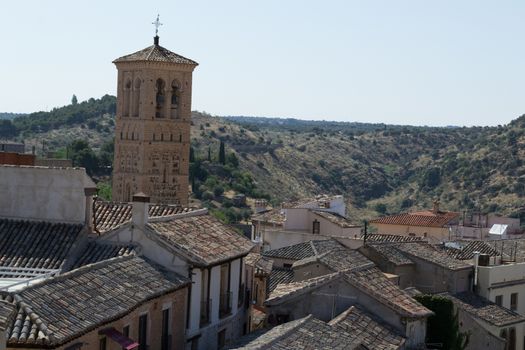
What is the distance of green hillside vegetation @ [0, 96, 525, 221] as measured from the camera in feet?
324

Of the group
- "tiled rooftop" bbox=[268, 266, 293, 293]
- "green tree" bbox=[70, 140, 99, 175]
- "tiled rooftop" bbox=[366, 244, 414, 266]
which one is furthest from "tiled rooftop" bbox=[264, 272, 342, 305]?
"green tree" bbox=[70, 140, 99, 175]

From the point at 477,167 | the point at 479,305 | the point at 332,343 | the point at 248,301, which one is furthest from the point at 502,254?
the point at 477,167

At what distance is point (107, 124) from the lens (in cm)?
13012

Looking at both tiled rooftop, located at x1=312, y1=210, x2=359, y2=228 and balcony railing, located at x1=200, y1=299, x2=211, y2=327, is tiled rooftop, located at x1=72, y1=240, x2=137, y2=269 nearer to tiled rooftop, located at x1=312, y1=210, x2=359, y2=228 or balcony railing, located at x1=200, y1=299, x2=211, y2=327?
balcony railing, located at x1=200, y1=299, x2=211, y2=327

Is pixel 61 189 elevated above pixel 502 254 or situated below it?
above

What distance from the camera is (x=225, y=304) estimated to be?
25.0 meters

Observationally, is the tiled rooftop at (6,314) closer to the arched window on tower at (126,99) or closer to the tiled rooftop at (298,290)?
the tiled rooftop at (298,290)

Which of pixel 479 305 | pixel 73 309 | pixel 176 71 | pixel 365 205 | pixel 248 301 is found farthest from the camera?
pixel 365 205

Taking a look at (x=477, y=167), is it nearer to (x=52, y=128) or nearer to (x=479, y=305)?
(x=52, y=128)

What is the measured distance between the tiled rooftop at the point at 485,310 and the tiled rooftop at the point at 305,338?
11.2m

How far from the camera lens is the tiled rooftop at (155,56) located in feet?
161

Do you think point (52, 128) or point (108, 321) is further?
point (52, 128)

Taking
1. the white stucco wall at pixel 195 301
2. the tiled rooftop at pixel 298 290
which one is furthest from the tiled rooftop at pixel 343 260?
the white stucco wall at pixel 195 301

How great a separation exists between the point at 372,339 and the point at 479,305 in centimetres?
1199
